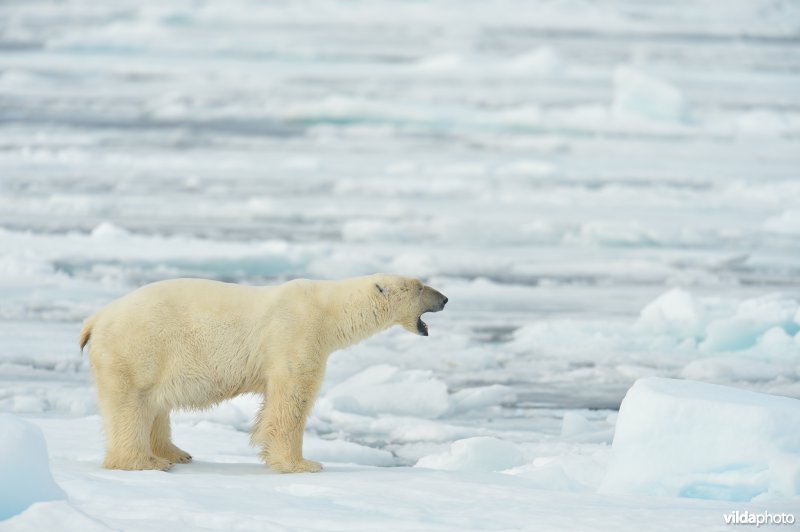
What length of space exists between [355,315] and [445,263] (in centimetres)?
479

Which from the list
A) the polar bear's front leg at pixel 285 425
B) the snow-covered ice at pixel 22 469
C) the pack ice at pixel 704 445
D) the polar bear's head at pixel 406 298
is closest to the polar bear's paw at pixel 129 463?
the polar bear's front leg at pixel 285 425

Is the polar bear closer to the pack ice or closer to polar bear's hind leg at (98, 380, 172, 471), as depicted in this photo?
polar bear's hind leg at (98, 380, 172, 471)

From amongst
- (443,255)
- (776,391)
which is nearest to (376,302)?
(776,391)

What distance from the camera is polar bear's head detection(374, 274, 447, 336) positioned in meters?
4.55

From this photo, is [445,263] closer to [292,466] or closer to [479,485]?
[292,466]

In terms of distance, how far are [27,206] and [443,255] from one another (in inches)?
153

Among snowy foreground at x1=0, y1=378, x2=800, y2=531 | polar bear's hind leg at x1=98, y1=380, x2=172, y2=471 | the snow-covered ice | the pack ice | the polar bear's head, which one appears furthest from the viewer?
the polar bear's head

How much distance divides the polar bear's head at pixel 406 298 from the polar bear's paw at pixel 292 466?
25.6 inches

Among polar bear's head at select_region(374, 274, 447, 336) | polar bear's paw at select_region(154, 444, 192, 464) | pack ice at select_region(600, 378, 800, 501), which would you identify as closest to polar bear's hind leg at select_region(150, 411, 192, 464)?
polar bear's paw at select_region(154, 444, 192, 464)

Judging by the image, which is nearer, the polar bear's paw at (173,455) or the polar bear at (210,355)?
the polar bear at (210,355)

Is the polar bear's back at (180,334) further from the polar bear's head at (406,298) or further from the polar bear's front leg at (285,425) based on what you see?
the polar bear's head at (406,298)

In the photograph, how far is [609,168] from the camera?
13.6 metres

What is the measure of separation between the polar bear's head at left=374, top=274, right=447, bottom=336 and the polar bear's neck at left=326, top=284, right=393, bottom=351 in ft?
0.10

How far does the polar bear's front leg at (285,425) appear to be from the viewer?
4262 millimetres
